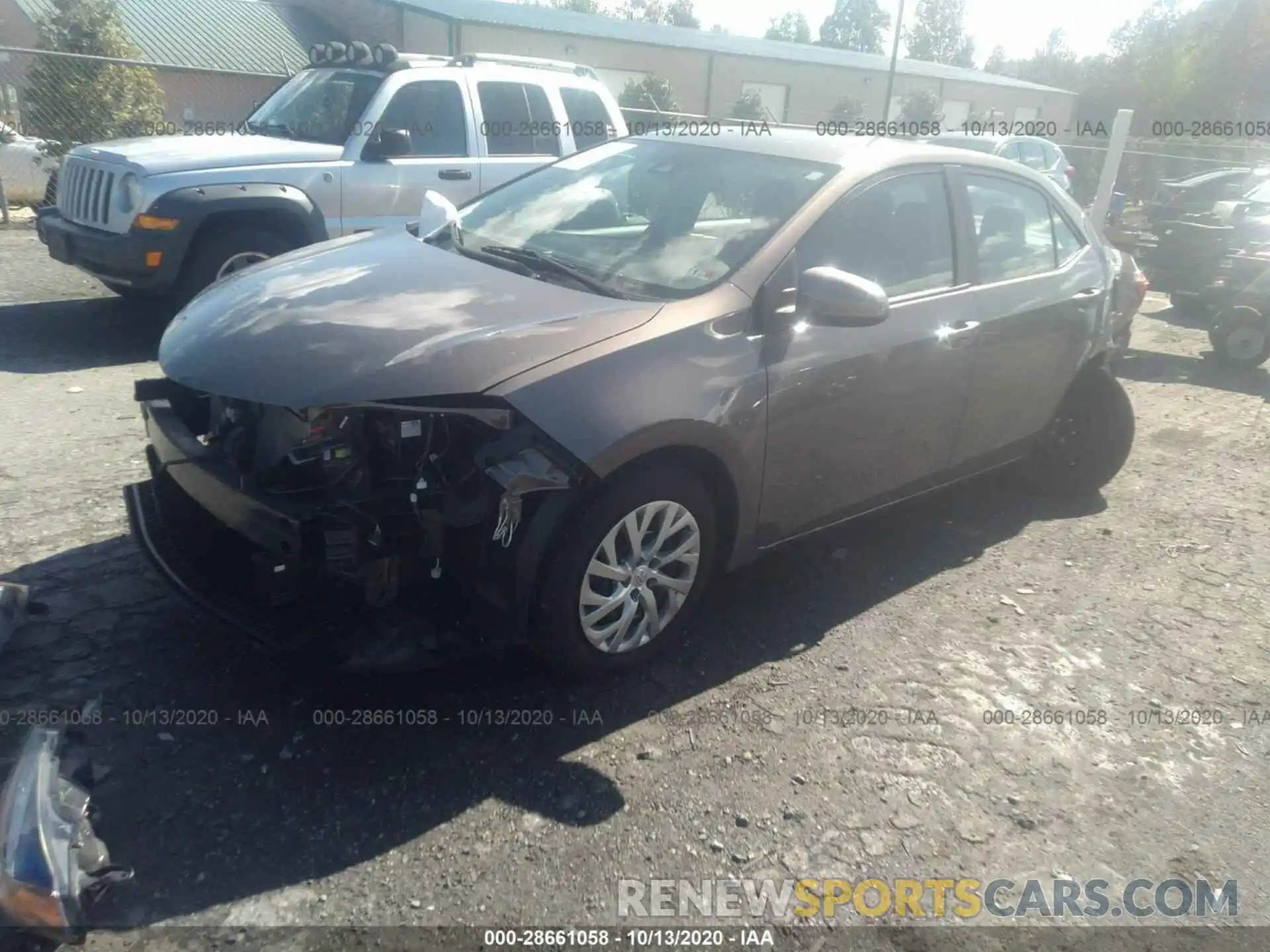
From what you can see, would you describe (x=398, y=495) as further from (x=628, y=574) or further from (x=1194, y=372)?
(x=1194, y=372)

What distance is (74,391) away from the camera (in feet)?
18.8

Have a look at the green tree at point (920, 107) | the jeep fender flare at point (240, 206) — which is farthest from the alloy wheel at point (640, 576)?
the green tree at point (920, 107)

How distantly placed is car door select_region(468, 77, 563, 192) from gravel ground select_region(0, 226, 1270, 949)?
4194 mm

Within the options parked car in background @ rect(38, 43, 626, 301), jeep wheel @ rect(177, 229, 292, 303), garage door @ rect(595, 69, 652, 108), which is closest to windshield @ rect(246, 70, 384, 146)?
parked car in background @ rect(38, 43, 626, 301)

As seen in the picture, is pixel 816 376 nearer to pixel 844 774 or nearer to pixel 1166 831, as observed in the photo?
pixel 844 774

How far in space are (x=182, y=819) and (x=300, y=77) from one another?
22.9 ft

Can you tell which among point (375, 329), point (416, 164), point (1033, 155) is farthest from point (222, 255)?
point (1033, 155)

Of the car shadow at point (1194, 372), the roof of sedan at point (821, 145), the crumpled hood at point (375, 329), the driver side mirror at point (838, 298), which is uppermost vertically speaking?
the roof of sedan at point (821, 145)

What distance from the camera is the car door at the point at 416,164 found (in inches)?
280

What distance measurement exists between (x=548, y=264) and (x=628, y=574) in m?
1.26

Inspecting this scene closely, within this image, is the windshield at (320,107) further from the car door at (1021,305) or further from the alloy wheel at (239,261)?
the car door at (1021,305)

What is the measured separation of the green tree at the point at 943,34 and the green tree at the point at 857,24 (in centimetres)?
380

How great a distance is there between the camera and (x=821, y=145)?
13.2ft

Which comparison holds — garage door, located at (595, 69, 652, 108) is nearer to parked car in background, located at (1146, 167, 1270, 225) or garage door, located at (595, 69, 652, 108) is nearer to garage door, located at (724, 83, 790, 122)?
garage door, located at (724, 83, 790, 122)
